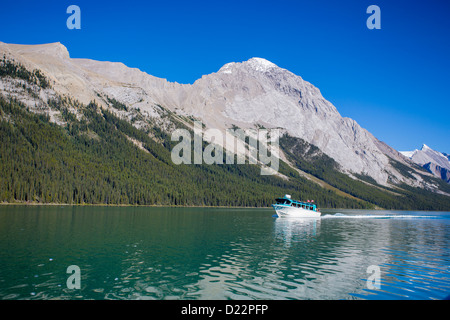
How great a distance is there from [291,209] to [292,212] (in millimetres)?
1761

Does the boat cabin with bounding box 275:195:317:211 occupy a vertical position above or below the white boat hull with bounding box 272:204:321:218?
above

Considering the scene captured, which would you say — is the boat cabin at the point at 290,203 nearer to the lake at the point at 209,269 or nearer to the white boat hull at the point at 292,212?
the white boat hull at the point at 292,212

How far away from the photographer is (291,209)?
5300 inches

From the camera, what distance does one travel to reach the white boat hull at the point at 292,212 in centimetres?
13162

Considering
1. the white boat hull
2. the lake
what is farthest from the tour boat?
the lake

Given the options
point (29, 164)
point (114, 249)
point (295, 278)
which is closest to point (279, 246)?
point (295, 278)

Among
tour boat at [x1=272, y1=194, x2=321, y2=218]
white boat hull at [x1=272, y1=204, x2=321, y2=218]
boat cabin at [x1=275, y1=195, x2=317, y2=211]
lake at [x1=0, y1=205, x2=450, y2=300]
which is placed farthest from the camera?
boat cabin at [x1=275, y1=195, x2=317, y2=211]

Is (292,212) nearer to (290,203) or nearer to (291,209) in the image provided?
(291,209)

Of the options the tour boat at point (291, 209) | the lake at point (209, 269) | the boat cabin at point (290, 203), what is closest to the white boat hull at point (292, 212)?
the tour boat at point (291, 209)

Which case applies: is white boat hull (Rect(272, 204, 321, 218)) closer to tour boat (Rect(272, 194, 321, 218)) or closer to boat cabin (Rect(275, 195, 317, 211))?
tour boat (Rect(272, 194, 321, 218))

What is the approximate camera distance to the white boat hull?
132 metres

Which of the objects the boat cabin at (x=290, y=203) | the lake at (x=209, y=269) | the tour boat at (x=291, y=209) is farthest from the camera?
the boat cabin at (x=290, y=203)
